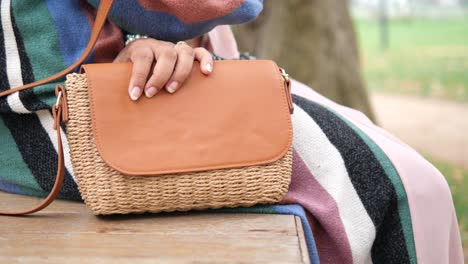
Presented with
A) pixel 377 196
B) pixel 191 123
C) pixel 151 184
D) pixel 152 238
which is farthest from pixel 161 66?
pixel 377 196

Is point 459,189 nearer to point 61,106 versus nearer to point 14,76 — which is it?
point 14,76

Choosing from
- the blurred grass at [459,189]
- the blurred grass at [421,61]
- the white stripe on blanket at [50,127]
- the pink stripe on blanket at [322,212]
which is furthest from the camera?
the blurred grass at [421,61]

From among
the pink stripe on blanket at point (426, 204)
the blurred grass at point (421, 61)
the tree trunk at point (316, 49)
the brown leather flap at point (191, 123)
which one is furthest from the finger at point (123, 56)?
the blurred grass at point (421, 61)

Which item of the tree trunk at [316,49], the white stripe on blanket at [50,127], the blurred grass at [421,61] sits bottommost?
the blurred grass at [421,61]

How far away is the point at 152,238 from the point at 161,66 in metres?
0.39

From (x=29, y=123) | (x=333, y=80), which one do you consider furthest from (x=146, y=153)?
(x=333, y=80)

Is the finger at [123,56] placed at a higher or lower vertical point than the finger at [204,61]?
lower

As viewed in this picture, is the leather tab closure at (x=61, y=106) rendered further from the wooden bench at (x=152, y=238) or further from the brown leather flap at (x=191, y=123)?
the wooden bench at (x=152, y=238)

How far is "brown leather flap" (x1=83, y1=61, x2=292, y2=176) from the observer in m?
1.67

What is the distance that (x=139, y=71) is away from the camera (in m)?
1.73

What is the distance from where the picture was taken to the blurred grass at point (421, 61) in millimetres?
12602

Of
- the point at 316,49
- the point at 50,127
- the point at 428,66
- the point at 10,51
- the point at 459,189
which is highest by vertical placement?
the point at 10,51

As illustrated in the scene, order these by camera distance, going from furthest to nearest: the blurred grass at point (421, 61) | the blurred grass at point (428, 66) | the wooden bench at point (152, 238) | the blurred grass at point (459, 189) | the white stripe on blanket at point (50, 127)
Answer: the blurred grass at point (421, 61)
the blurred grass at point (428, 66)
the blurred grass at point (459, 189)
the white stripe on blanket at point (50, 127)
the wooden bench at point (152, 238)

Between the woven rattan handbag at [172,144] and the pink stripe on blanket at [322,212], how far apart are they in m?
0.10
